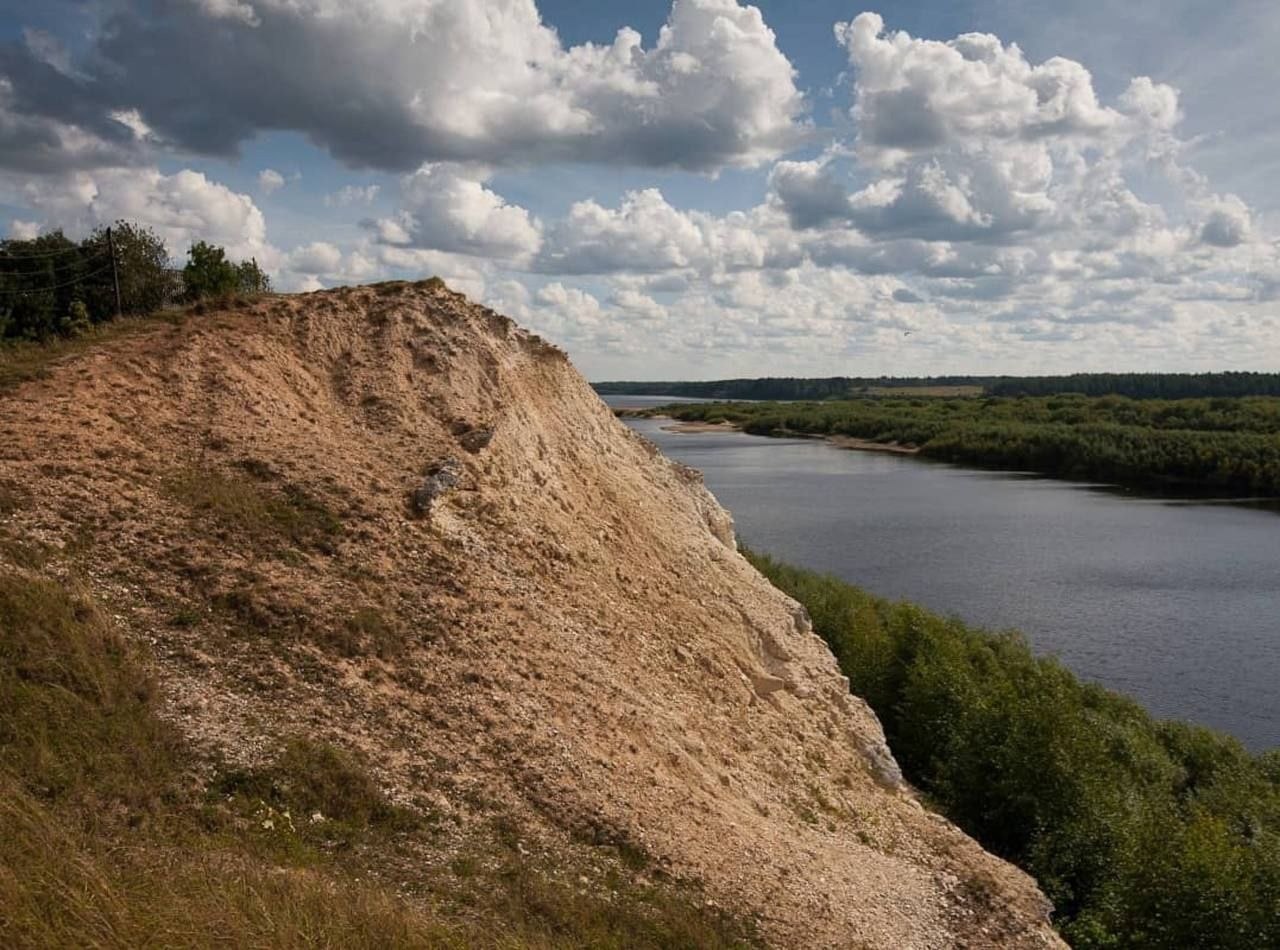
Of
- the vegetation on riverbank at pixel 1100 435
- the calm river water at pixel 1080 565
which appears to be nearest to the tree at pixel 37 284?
the calm river water at pixel 1080 565

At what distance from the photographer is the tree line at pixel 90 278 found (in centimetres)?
3134

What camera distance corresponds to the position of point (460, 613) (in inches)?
500

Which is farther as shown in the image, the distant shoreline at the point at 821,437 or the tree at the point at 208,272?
the distant shoreline at the point at 821,437

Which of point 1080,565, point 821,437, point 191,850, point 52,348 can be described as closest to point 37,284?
point 52,348

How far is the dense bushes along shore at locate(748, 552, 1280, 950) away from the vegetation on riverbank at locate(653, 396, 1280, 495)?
182 feet

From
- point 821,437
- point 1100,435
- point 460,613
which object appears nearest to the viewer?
point 460,613

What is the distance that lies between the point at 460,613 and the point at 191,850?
17.1 ft

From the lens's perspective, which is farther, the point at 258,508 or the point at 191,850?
the point at 258,508

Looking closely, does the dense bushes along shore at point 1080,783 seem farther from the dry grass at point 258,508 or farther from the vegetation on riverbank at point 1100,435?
the vegetation on riverbank at point 1100,435

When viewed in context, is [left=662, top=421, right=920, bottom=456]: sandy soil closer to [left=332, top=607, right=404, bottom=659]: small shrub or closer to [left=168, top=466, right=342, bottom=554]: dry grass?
[left=168, top=466, right=342, bottom=554]: dry grass

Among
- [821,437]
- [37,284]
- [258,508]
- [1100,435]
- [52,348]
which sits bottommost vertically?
[821,437]

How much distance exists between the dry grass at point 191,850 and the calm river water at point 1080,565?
72.6 ft

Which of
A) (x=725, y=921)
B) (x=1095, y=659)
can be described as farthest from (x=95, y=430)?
(x=1095, y=659)

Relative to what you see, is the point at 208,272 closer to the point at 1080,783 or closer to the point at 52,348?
the point at 52,348
